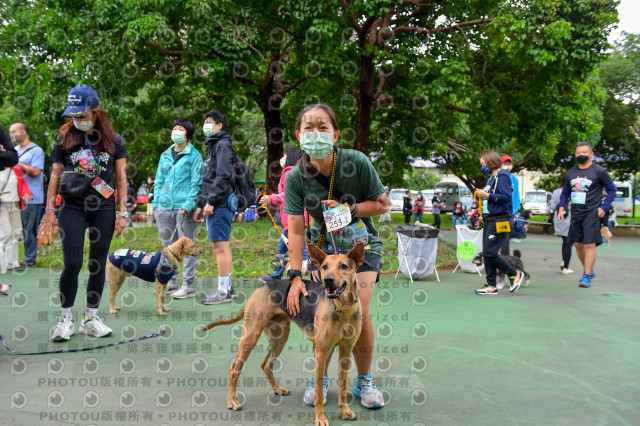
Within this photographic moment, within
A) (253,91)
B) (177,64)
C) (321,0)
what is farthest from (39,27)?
(321,0)

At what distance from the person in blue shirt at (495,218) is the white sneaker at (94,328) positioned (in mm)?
5068

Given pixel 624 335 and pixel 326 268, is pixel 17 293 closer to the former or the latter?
pixel 326 268

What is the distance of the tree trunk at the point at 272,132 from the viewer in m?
16.2

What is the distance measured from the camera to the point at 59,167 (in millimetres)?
4629

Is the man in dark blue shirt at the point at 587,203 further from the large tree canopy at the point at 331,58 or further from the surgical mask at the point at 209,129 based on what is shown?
the surgical mask at the point at 209,129

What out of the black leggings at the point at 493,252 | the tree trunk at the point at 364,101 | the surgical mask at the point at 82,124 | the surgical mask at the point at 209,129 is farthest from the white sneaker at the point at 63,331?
the tree trunk at the point at 364,101

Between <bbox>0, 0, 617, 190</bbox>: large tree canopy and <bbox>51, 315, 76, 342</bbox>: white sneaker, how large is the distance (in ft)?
27.2

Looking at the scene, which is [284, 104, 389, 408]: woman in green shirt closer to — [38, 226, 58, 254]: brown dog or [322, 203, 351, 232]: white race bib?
[322, 203, 351, 232]: white race bib

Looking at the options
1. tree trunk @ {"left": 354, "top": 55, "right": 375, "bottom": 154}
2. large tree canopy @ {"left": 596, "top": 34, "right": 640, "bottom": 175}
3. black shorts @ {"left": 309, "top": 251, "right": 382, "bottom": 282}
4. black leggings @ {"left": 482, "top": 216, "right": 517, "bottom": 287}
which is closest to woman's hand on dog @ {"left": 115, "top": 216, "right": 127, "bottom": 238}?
black shorts @ {"left": 309, "top": 251, "right": 382, "bottom": 282}

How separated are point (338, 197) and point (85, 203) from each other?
258 centimetres

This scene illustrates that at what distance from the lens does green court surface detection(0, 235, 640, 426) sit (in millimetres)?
3193

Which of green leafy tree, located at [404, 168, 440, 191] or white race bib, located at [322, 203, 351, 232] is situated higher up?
green leafy tree, located at [404, 168, 440, 191]

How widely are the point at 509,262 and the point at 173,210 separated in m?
5.11

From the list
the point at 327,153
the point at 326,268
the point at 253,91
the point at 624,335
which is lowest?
the point at 624,335
